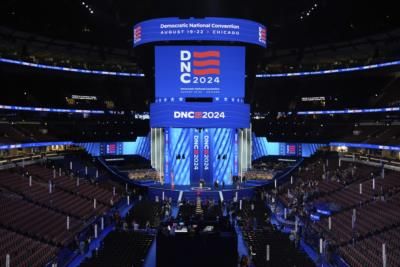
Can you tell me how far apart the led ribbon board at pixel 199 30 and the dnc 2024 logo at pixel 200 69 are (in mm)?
1653

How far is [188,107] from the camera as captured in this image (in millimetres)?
37375

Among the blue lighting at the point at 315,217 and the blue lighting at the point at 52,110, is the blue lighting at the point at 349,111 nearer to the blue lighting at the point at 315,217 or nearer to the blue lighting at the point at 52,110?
the blue lighting at the point at 315,217

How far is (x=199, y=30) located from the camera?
36500mm

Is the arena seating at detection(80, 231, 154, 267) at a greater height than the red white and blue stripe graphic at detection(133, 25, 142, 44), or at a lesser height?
lesser

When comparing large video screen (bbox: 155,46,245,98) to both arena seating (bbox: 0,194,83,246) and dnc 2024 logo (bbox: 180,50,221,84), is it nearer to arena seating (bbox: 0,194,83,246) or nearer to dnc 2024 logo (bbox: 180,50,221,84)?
dnc 2024 logo (bbox: 180,50,221,84)

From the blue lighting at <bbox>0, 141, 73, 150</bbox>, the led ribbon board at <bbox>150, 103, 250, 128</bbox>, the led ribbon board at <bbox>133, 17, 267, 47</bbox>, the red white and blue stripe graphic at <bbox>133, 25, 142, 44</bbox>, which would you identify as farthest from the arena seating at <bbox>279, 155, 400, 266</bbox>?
the blue lighting at <bbox>0, 141, 73, 150</bbox>

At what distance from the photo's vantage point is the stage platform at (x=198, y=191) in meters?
37.0

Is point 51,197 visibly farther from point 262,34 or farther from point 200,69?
point 262,34

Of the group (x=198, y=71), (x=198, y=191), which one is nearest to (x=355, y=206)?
(x=198, y=191)

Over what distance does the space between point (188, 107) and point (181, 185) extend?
7838 millimetres

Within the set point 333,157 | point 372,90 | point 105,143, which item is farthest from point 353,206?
point 105,143

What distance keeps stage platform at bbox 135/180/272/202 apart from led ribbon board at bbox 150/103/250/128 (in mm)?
5558

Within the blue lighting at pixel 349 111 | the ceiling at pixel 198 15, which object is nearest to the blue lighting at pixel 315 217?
the blue lighting at pixel 349 111

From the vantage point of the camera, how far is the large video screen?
3756 cm
